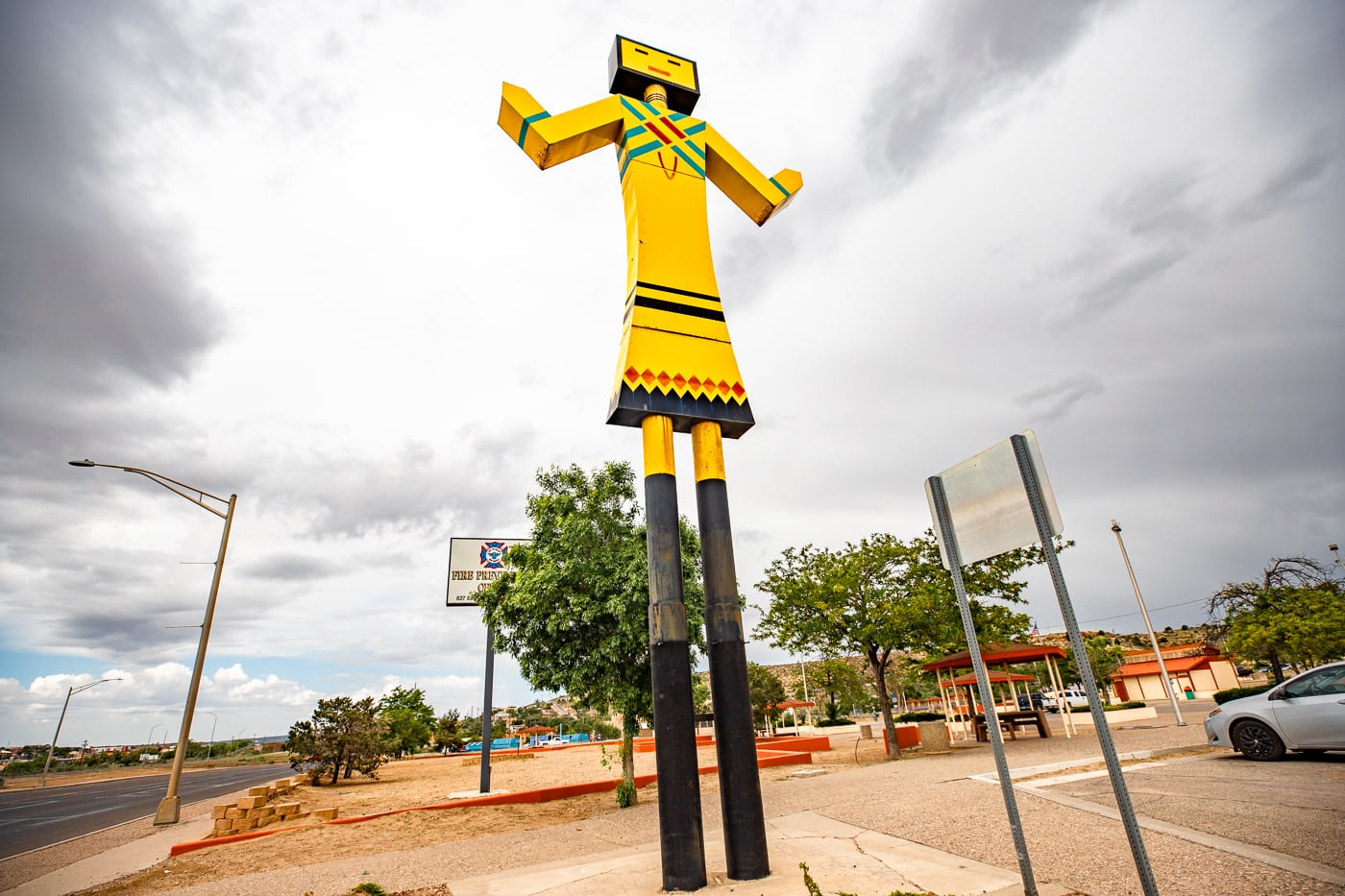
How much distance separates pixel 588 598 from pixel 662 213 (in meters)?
6.67

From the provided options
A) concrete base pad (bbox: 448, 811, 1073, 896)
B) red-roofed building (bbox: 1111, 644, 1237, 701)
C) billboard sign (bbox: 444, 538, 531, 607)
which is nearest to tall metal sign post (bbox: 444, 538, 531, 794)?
billboard sign (bbox: 444, 538, 531, 607)

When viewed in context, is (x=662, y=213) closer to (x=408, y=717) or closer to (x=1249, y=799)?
(x=1249, y=799)

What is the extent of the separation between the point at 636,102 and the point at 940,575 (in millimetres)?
14690

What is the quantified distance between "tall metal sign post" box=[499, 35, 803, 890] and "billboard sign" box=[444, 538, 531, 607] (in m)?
12.0

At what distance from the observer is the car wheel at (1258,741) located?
29.5 ft

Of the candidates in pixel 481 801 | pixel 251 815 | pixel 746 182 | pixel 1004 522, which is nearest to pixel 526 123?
pixel 746 182

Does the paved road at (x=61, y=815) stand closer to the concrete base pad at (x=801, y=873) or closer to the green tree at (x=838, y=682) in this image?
the concrete base pad at (x=801, y=873)

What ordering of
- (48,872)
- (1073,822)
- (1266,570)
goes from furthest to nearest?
(1266,570), (48,872), (1073,822)

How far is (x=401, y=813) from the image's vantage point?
36.6ft

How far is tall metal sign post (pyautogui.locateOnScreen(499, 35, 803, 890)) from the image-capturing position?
5008 millimetres

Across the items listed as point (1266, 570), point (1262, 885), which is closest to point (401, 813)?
point (1262, 885)

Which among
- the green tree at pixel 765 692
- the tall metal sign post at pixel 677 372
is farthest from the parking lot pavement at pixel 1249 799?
the green tree at pixel 765 692

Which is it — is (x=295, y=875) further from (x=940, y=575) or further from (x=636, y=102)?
(x=940, y=575)

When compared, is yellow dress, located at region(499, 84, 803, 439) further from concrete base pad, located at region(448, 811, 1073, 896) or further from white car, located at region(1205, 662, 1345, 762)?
white car, located at region(1205, 662, 1345, 762)
